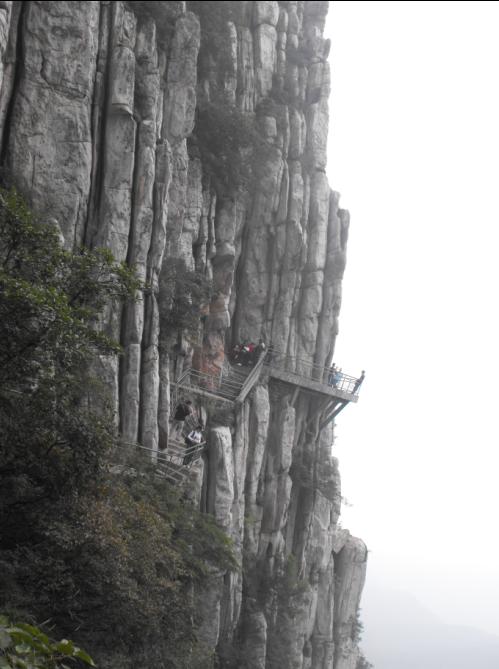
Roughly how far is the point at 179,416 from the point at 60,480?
14270mm

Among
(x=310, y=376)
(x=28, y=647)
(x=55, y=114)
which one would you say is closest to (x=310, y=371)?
(x=310, y=376)

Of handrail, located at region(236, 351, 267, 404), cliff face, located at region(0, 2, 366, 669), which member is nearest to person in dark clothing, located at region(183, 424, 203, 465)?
cliff face, located at region(0, 2, 366, 669)

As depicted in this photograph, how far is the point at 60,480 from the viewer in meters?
15.4

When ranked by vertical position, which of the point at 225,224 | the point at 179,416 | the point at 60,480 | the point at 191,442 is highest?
the point at 225,224

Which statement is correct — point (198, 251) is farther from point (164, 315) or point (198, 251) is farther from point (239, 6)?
point (239, 6)

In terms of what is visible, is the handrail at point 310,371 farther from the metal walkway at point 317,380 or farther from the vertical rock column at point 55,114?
the vertical rock column at point 55,114

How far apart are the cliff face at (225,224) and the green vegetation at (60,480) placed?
25.3ft

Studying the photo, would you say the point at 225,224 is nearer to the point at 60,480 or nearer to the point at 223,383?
the point at 223,383

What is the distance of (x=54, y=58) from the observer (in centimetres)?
2431

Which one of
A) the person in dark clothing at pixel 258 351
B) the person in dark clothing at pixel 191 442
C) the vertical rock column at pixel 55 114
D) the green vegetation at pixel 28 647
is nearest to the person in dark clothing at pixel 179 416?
the person in dark clothing at pixel 191 442

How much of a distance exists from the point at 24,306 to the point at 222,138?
2365cm

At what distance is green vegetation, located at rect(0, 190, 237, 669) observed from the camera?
14.6 m

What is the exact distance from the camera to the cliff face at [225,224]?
24.5 meters

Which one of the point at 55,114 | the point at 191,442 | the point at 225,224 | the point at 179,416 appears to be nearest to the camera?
the point at 55,114
